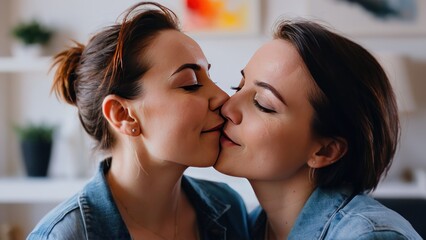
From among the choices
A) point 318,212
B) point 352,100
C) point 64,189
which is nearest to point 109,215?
point 318,212

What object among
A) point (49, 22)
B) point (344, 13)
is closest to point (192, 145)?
point (344, 13)

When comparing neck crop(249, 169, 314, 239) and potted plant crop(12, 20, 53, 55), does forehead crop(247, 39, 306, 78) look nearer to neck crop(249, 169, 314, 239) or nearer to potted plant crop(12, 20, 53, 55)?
neck crop(249, 169, 314, 239)

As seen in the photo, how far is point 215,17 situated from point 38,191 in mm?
1255

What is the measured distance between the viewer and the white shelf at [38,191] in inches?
100

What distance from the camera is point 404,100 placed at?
248cm

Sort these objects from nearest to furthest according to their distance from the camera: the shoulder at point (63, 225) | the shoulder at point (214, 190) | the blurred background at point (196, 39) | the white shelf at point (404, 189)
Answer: the shoulder at point (63, 225)
the shoulder at point (214, 190)
the white shelf at point (404, 189)
the blurred background at point (196, 39)

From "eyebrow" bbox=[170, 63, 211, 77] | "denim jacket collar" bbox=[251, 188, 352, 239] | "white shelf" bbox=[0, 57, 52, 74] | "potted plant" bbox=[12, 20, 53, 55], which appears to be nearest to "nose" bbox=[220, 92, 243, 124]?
"eyebrow" bbox=[170, 63, 211, 77]

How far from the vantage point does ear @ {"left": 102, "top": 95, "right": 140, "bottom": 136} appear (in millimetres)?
1209

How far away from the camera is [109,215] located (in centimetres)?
118

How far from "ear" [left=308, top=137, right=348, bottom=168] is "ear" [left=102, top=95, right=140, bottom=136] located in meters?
0.41

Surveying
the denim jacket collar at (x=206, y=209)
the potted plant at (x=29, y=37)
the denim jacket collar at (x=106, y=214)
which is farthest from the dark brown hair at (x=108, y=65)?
the potted plant at (x=29, y=37)

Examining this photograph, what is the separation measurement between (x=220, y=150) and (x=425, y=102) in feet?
6.11

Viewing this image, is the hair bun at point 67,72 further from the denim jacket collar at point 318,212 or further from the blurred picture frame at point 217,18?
the blurred picture frame at point 217,18

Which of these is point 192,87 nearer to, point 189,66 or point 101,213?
point 189,66
